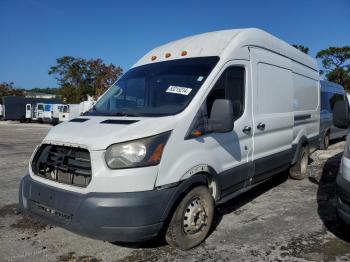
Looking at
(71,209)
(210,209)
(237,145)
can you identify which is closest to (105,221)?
(71,209)

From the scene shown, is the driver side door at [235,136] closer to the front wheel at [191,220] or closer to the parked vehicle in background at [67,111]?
the front wheel at [191,220]

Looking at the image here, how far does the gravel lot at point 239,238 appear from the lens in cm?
384

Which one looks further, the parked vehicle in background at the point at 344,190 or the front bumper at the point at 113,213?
the parked vehicle in background at the point at 344,190

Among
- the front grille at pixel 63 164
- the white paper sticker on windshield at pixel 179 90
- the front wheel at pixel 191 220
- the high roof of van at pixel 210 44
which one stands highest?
the high roof of van at pixel 210 44

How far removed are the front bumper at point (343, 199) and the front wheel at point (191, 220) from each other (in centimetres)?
139

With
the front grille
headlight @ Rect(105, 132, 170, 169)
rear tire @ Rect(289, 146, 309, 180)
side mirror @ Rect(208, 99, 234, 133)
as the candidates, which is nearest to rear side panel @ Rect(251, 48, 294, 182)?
rear tire @ Rect(289, 146, 309, 180)

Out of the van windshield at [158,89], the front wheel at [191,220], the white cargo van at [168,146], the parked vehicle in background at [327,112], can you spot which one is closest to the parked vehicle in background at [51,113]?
the parked vehicle in background at [327,112]

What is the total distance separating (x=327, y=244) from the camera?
4156mm

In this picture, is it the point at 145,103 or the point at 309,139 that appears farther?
the point at 309,139

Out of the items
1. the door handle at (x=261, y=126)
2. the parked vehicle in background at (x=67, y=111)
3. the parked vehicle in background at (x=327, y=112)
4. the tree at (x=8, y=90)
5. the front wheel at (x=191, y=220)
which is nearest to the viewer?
the front wheel at (x=191, y=220)

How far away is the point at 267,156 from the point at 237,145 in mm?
1054

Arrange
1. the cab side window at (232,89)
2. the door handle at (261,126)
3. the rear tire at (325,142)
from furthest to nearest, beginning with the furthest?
1. the rear tire at (325,142)
2. the door handle at (261,126)
3. the cab side window at (232,89)

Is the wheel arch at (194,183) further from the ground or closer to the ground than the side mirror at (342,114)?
closer to the ground

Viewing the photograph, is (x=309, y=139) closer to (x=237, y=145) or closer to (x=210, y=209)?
(x=237, y=145)
